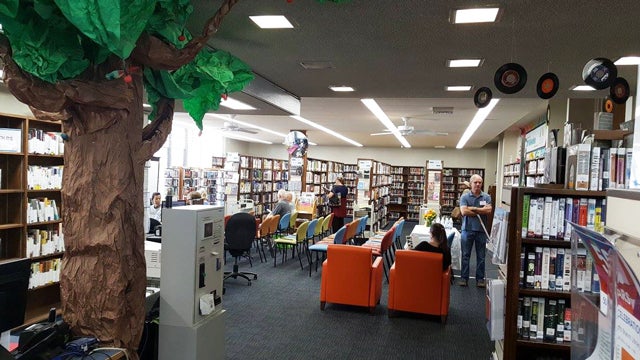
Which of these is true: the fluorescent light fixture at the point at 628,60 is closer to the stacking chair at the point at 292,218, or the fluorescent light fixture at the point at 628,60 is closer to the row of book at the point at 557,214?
the row of book at the point at 557,214

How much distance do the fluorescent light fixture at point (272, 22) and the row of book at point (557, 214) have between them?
205cm

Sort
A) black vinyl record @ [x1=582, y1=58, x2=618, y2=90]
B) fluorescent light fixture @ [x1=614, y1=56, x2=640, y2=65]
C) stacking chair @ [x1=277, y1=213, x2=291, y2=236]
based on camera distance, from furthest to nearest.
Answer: stacking chair @ [x1=277, y1=213, x2=291, y2=236] < fluorescent light fixture @ [x1=614, y1=56, x2=640, y2=65] < black vinyl record @ [x1=582, y1=58, x2=618, y2=90]

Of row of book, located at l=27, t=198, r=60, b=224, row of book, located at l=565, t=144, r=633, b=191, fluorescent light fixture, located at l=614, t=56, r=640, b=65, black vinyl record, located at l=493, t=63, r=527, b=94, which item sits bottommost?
row of book, located at l=27, t=198, r=60, b=224

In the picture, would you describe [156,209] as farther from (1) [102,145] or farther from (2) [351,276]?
(1) [102,145]

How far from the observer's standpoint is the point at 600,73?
3.29 metres

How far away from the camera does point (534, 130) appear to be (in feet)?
32.5

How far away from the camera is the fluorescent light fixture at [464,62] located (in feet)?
11.9

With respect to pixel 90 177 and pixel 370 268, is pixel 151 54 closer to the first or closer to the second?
pixel 90 177

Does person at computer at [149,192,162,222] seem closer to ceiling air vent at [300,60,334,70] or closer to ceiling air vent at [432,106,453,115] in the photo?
ceiling air vent at [300,60,334,70]

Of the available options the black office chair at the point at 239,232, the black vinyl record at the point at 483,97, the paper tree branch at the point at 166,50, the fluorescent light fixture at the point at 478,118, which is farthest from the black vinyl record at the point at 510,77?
the black office chair at the point at 239,232

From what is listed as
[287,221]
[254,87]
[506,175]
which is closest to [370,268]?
[254,87]

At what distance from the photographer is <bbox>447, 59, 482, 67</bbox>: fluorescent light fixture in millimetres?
3641

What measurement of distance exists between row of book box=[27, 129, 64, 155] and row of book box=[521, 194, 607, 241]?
459cm

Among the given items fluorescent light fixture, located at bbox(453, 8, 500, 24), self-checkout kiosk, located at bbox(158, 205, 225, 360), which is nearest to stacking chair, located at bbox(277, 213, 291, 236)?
self-checkout kiosk, located at bbox(158, 205, 225, 360)
